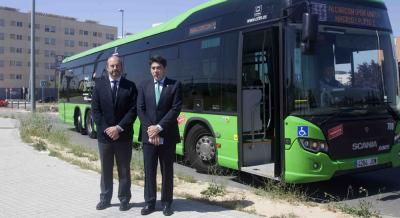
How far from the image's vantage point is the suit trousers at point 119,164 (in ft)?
21.8

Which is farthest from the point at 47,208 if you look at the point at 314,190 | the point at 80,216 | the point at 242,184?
the point at 314,190

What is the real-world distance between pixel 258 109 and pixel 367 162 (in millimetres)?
2003

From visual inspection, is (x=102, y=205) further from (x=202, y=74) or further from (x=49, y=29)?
(x=49, y=29)

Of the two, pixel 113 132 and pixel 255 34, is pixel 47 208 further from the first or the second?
pixel 255 34

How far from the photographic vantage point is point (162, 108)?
631 cm

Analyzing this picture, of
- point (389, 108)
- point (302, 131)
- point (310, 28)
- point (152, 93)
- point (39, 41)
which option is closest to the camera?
point (152, 93)

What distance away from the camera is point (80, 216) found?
254 inches

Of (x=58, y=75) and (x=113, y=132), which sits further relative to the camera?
(x=58, y=75)

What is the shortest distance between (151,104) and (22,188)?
11.0 ft

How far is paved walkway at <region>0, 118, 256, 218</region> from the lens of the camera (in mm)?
6586

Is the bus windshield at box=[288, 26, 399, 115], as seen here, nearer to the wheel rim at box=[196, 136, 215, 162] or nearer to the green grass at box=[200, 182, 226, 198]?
the green grass at box=[200, 182, 226, 198]

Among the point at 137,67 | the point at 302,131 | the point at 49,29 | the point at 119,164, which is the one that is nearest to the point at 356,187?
the point at 302,131

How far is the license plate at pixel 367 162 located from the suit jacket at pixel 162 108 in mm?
3127

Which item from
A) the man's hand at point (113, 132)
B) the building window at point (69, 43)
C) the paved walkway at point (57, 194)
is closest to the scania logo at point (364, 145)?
the paved walkway at point (57, 194)
